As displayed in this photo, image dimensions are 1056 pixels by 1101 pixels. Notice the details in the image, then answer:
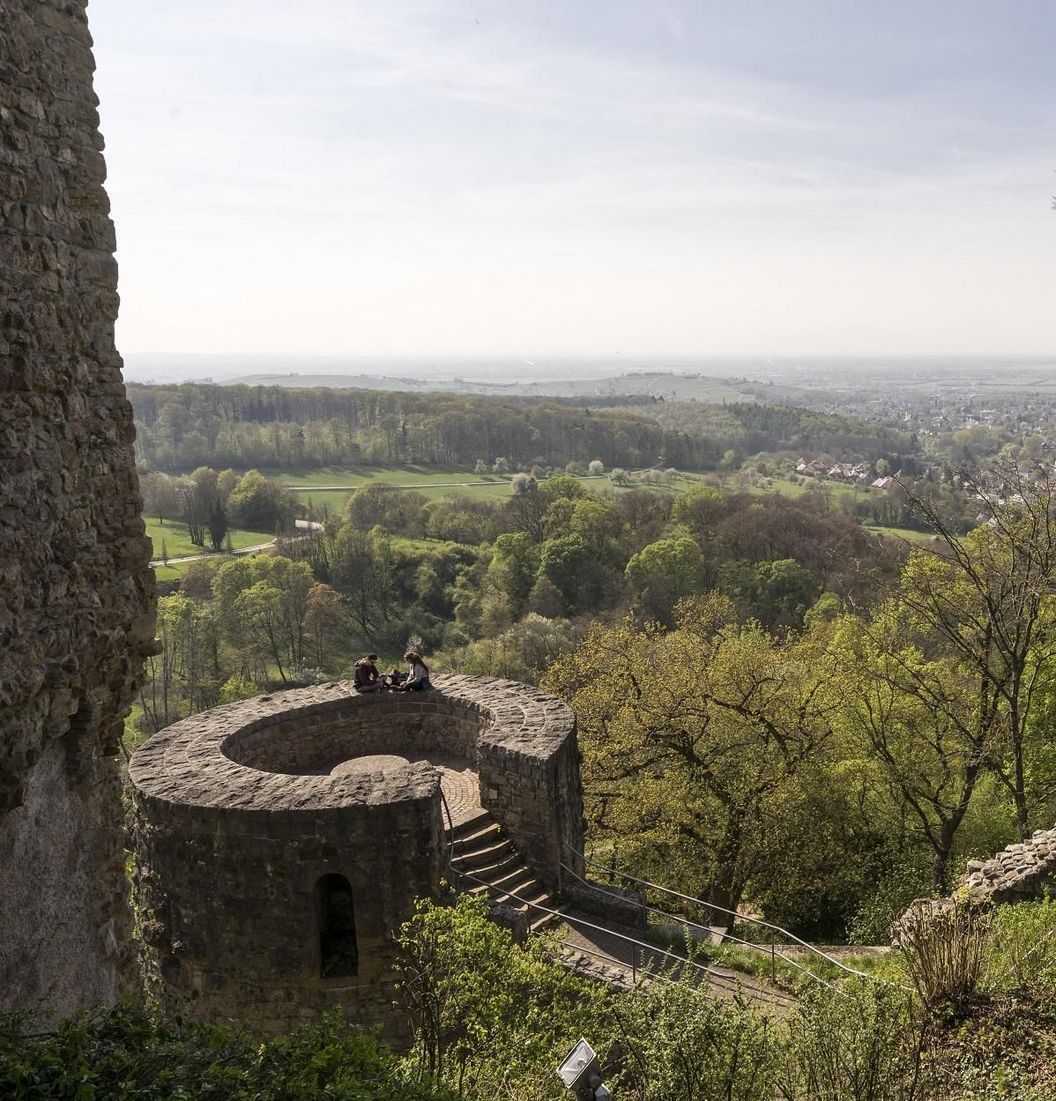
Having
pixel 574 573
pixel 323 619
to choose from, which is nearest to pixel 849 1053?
pixel 574 573

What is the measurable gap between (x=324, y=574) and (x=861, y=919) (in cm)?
4438

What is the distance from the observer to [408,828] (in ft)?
33.5

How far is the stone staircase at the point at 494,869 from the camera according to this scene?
1159 centimetres

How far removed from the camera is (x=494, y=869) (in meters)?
12.1

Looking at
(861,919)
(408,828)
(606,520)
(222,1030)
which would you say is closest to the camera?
(222,1030)

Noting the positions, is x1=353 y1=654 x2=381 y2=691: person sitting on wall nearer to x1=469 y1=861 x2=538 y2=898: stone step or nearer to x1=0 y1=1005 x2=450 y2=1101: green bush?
x1=469 y1=861 x2=538 y2=898: stone step

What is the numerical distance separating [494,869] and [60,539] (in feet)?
25.8

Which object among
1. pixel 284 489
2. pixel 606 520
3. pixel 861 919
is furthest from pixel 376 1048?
pixel 284 489

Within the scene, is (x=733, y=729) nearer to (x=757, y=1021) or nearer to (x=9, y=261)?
(x=757, y=1021)

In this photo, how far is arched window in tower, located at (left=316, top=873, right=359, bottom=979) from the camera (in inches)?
408

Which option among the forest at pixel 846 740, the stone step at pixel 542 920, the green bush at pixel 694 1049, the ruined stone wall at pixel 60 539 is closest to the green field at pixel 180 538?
the forest at pixel 846 740

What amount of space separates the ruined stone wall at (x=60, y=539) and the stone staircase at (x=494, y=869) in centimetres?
539

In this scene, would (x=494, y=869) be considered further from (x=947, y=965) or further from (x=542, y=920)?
Result: (x=947, y=965)

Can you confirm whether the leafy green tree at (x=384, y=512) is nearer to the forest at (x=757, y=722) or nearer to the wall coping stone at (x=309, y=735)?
the forest at (x=757, y=722)
